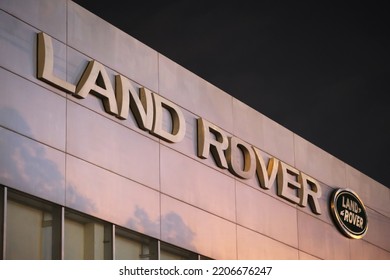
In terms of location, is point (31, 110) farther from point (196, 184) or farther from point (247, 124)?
point (247, 124)

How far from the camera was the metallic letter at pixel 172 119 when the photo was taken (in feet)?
89.4

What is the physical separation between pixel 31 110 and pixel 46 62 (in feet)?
4.06

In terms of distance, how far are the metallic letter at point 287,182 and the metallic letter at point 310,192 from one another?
24 cm

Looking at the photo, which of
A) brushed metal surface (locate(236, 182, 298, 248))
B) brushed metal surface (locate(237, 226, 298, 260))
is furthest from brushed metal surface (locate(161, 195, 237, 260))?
brushed metal surface (locate(236, 182, 298, 248))

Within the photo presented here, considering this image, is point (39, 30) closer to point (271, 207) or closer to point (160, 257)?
point (160, 257)

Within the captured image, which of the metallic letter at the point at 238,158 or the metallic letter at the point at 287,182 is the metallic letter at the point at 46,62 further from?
the metallic letter at the point at 287,182

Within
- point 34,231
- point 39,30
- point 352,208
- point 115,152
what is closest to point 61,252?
point 34,231

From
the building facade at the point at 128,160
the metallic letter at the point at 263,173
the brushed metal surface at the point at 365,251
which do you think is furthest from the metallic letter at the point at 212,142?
the brushed metal surface at the point at 365,251

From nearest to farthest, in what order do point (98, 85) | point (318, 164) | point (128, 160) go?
point (98, 85) → point (128, 160) → point (318, 164)

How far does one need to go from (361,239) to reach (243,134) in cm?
820

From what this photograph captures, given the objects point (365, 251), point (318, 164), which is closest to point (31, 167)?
point (318, 164)

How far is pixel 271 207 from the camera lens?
32.1m

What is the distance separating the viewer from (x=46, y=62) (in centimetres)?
2362

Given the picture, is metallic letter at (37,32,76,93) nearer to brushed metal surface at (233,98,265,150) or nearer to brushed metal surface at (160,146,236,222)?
brushed metal surface at (160,146,236,222)
